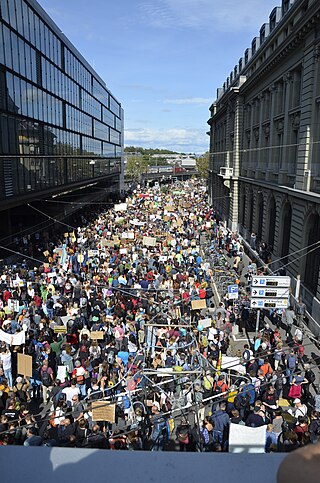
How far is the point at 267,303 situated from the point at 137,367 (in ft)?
19.3

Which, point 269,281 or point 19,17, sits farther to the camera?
point 19,17

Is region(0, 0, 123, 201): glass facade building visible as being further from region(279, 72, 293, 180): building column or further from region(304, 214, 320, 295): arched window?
region(279, 72, 293, 180): building column

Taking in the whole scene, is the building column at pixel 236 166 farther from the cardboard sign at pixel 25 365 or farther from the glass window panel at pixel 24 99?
the cardboard sign at pixel 25 365

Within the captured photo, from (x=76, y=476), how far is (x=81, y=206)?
157ft

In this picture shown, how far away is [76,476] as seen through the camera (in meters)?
2.67

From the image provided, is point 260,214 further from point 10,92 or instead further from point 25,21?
point 25,21

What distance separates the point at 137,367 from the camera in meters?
11.0

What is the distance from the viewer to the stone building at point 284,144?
1986cm

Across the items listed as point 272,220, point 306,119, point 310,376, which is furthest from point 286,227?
point 310,376

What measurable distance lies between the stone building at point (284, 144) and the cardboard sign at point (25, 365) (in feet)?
39.7

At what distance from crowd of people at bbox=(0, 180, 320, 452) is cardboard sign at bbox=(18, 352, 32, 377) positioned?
0.03m

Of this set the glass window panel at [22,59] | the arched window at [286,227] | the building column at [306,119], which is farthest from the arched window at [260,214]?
the glass window panel at [22,59]

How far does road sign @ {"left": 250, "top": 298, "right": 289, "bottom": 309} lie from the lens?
14.4 metres

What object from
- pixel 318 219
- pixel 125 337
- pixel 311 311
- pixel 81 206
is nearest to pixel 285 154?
pixel 318 219
